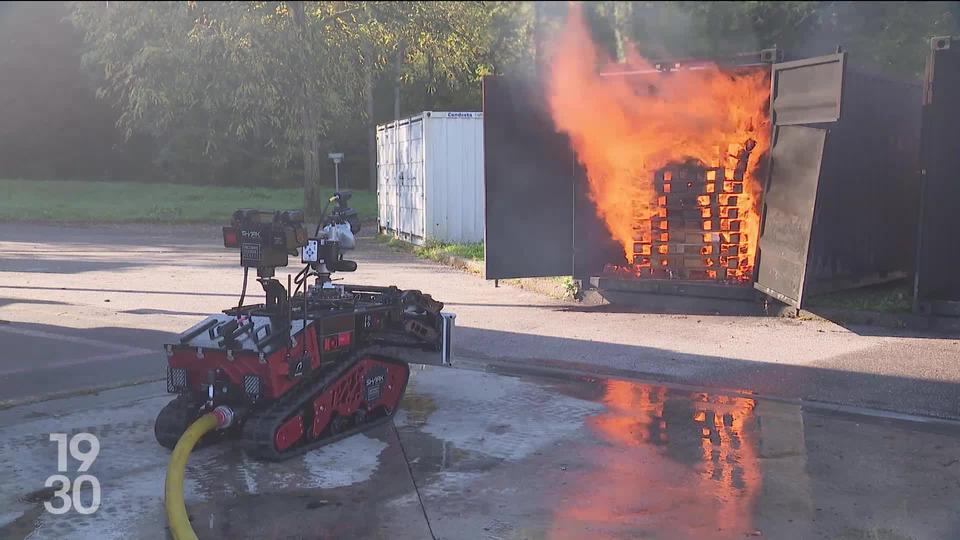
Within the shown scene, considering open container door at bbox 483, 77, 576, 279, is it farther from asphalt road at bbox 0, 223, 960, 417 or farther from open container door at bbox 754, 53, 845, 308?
open container door at bbox 754, 53, 845, 308

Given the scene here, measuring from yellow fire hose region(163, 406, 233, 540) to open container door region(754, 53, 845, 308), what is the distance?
6622 millimetres

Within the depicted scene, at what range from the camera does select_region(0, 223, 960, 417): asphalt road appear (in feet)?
26.8

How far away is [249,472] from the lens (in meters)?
5.86

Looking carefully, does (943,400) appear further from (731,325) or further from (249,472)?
(249,472)

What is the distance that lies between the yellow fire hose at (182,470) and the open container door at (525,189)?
6693 mm

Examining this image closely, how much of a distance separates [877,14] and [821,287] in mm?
3089

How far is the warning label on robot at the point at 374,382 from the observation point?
6.71 m

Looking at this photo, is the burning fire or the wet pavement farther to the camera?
the burning fire

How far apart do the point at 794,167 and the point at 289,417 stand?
6669 millimetres

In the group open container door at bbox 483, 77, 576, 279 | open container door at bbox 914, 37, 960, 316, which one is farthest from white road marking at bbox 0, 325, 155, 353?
open container door at bbox 914, 37, 960, 316

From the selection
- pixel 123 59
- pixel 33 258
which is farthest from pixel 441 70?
pixel 33 258

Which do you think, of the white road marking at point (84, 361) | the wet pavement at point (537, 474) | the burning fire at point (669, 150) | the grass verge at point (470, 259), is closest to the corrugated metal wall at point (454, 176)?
the grass verge at point (470, 259)

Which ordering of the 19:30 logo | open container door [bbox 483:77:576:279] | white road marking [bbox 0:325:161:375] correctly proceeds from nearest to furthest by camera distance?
1. the 19:30 logo
2. white road marking [bbox 0:325:161:375]
3. open container door [bbox 483:77:576:279]

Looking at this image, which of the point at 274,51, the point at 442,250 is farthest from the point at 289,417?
the point at 274,51
